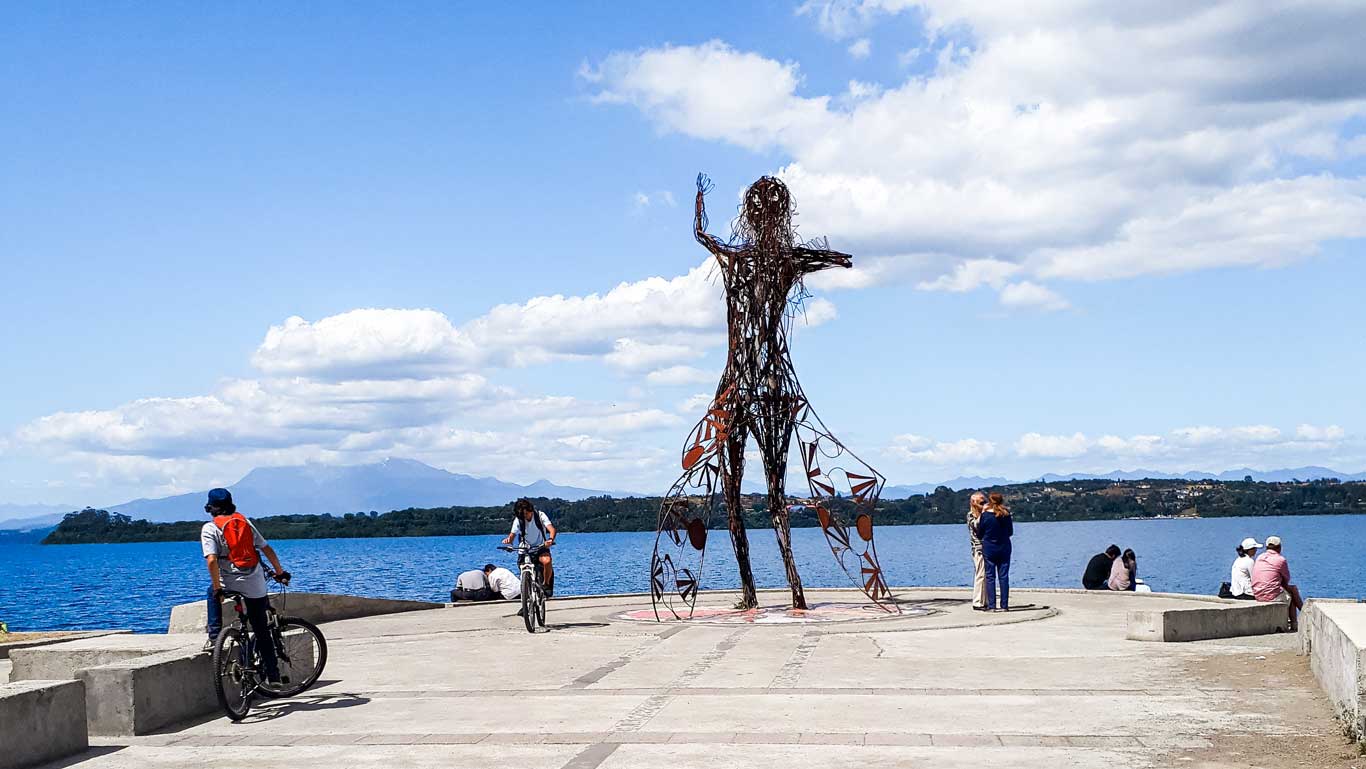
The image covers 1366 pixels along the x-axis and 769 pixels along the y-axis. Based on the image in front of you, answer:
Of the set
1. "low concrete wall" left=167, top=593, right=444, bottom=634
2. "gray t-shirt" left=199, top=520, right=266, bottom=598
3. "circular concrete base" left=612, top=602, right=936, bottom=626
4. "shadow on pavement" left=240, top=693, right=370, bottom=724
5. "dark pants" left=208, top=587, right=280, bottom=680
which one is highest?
"gray t-shirt" left=199, top=520, right=266, bottom=598

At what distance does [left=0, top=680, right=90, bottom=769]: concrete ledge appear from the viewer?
30.1ft

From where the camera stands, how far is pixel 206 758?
9.39 m

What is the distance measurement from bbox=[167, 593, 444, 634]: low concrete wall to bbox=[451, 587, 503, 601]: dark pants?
77 centimetres

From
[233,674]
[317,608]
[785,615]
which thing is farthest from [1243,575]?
[233,674]

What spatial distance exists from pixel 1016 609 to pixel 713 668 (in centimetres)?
741

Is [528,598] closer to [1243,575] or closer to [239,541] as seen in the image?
[239,541]

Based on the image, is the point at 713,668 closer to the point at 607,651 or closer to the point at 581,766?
the point at 607,651

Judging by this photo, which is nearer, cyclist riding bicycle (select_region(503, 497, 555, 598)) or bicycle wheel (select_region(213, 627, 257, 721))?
bicycle wheel (select_region(213, 627, 257, 721))

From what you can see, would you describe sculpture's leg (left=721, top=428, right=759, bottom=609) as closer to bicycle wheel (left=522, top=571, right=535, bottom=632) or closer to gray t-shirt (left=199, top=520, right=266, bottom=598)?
bicycle wheel (left=522, top=571, right=535, bottom=632)

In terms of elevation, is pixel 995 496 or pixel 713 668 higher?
pixel 995 496

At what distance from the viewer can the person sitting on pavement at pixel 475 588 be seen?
23797 mm

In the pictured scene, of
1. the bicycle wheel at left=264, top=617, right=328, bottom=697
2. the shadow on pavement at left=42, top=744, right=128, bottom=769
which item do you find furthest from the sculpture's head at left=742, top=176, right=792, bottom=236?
the shadow on pavement at left=42, top=744, right=128, bottom=769

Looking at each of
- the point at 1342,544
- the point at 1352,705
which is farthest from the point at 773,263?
the point at 1342,544

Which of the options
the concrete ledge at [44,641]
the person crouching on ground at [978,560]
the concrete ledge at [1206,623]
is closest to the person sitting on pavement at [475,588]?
the concrete ledge at [44,641]
